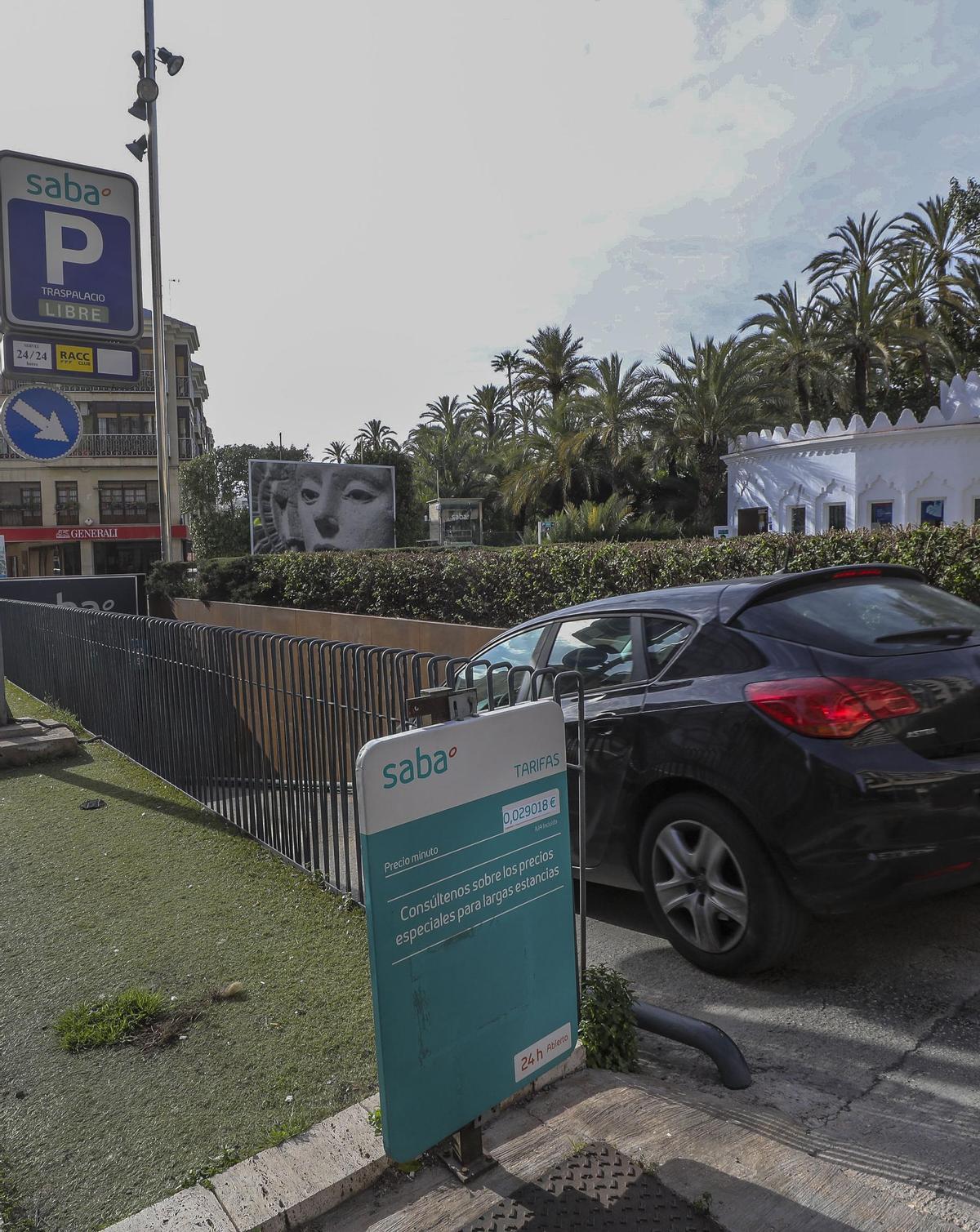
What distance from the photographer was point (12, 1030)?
11.5 ft

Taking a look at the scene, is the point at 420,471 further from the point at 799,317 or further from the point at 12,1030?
the point at 12,1030

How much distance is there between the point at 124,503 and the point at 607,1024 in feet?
184

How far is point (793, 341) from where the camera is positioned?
36.6 metres

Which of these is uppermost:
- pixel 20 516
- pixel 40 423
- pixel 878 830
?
pixel 20 516

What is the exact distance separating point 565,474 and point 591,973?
1364 inches

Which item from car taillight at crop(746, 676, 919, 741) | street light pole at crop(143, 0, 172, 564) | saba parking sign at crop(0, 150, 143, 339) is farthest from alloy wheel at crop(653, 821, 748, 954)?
street light pole at crop(143, 0, 172, 564)

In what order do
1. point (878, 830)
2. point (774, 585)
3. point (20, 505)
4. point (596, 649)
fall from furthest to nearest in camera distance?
point (20, 505), point (596, 649), point (774, 585), point (878, 830)

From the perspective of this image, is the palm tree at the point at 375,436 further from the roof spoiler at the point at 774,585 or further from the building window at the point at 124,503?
the roof spoiler at the point at 774,585

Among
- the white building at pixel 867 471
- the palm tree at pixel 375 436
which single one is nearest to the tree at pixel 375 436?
the palm tree at pixel 375 436

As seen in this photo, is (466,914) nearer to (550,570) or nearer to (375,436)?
(550,570)

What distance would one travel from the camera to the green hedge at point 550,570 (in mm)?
7562

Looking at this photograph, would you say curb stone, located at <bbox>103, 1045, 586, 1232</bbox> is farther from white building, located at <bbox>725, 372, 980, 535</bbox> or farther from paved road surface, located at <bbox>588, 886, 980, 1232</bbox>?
white building, located at <bbox>725, 372, 980, 535</bbox>

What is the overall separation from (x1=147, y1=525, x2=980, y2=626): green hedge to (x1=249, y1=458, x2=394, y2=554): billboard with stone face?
13203mm

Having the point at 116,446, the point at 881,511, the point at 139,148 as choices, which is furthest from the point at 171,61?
the point at 116,446
